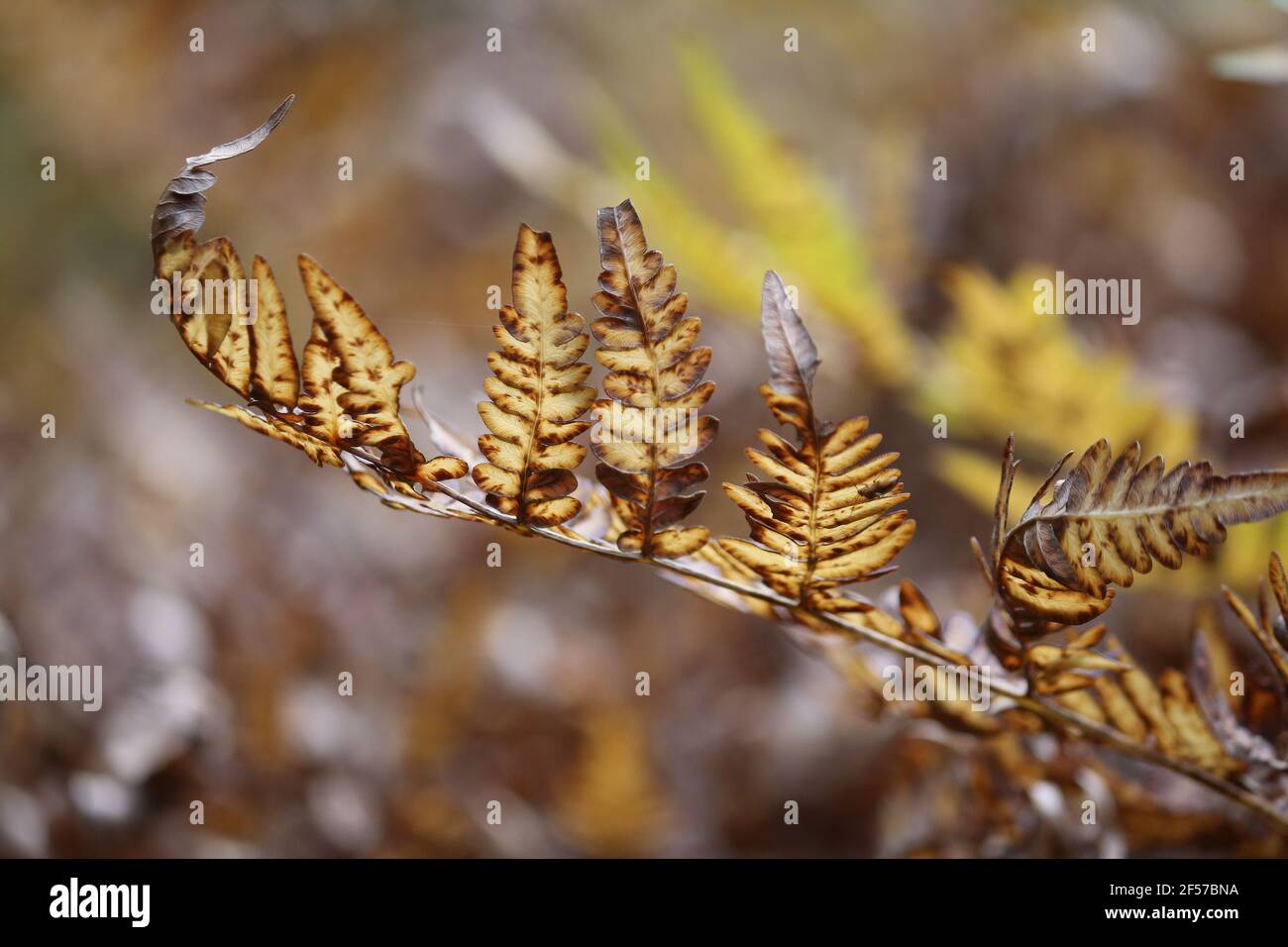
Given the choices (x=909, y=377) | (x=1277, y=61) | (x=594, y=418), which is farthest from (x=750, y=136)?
(x=594, y=418)

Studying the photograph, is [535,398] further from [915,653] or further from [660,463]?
[915,653]

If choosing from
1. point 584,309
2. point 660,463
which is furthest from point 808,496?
point 584,309

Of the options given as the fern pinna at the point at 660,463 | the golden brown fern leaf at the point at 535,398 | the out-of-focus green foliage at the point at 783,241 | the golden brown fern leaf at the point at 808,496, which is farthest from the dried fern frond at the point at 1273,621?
the out-of-focus green foliage at the point at 783,241

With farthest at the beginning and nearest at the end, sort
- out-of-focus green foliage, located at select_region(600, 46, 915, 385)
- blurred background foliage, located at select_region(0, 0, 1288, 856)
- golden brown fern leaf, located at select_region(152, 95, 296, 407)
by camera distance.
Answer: out-of-focus green foliage, located at select_region(600, 46, 915, 385) < blurred background foliage, located at select_region(0, 0, 1288, 856) < golden brown fern leaf, located at select_region(152, 95, 296, 407)

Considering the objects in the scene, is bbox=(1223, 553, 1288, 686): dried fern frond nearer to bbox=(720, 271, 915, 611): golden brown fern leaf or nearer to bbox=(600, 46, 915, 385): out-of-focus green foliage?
bbox=(720, 271, 915, 611): golden brown fern leaf

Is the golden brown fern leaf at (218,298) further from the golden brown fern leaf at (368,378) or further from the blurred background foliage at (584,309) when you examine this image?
the blurred background foliage at (584,309)

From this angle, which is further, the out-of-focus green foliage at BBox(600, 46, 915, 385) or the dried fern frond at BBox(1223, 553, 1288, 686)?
the out-of-focus green foliage at BBox(600, 46, 915, 385)

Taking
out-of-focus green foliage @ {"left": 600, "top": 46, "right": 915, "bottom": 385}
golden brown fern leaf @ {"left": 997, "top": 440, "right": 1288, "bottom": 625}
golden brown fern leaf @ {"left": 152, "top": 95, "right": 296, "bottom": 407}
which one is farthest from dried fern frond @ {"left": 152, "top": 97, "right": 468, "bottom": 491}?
out-of-focus green foliage @ {"left": 600, "top": 46, "right": 915, "bottom": 385}
